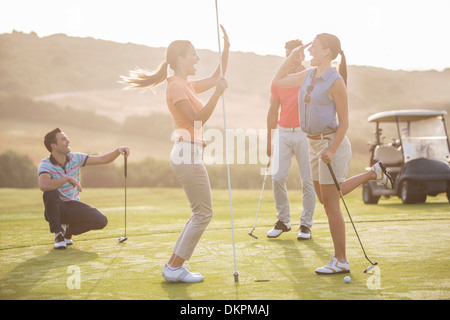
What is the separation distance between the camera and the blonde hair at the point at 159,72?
4262 mm

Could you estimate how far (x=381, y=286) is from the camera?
3928 millimetres

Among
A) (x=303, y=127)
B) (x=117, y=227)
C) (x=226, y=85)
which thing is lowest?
(x=117, y=227)

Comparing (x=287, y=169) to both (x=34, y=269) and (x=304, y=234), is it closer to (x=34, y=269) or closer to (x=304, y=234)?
(x=304, y=234)

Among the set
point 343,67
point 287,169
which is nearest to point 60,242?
point 287,169

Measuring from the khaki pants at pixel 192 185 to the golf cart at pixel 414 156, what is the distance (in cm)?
790

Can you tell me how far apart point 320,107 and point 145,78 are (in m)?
1.41

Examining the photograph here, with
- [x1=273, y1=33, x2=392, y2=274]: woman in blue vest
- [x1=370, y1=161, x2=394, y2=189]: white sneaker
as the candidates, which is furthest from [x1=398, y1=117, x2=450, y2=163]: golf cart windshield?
[x1=273, y1=33, x2=392, y2=274]: woman in blue vest

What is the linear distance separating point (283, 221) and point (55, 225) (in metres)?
2.78

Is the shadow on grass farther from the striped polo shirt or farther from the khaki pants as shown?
the khaki pants

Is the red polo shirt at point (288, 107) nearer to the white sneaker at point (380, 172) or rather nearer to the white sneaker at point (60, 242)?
the white sneaker at point (380, 172)

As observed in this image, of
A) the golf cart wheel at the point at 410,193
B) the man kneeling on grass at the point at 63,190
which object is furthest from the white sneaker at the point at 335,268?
the golf cart wheel at the point at 410,193
